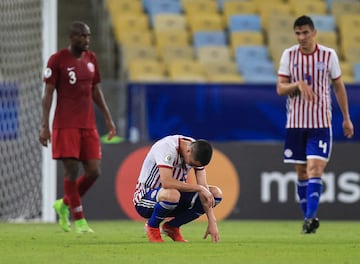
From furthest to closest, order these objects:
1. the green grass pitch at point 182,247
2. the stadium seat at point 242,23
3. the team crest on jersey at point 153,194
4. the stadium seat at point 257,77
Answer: the stadium seat at point 242,23, the stadium seat at point 257,77, the team crest on jersey at point 153,194, the green grass pitch at point 182,247

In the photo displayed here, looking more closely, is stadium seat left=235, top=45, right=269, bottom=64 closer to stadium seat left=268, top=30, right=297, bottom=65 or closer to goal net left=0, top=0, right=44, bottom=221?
stadium seat left=268, top=30, right=297, bottom=65

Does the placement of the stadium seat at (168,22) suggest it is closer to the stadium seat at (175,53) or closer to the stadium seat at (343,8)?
the stadium seat at (175,53)

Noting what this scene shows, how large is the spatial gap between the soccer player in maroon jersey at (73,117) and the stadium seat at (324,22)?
34.7ft

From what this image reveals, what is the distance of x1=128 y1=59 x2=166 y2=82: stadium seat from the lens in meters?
18.8

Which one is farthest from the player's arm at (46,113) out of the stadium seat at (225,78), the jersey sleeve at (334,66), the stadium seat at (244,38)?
the stadium seat at (244,38)

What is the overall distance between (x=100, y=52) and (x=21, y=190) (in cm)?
725

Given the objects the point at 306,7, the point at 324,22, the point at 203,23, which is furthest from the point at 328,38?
the point at 203,23

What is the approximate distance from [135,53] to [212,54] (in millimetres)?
1369

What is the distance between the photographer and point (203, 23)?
68.9 ft

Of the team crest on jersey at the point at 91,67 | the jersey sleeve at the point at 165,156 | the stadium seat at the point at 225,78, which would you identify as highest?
the team crest on jersey at the point at 91,67

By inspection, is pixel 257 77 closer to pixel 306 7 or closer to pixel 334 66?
pixel 306 7

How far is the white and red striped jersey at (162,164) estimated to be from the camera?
903 cm

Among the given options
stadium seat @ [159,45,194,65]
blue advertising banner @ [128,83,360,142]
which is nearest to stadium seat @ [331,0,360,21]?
stadium seat @ [159,45,194,65]

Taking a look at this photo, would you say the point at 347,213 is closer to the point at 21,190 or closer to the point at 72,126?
the point at 21,190
